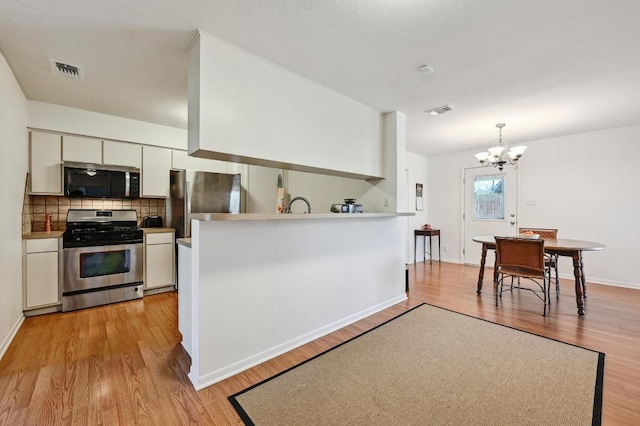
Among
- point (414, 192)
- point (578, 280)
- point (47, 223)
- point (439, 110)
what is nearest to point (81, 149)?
point (47, 223)

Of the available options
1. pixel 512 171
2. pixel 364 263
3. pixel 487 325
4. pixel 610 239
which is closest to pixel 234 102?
pixel 364 263

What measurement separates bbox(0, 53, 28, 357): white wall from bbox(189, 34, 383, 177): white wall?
166 centimetres

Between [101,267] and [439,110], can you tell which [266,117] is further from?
[101,267]

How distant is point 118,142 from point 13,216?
1.46 m

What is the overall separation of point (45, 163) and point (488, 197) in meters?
6.97

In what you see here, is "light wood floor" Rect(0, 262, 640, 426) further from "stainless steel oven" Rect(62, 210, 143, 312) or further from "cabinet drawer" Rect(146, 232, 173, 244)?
"cabinet drawer" Rect(146, 232, 173, 244)

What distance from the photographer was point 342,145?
9.98 ft

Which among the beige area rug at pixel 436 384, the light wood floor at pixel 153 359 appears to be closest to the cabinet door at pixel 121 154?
the light wood floor at pixel 153 359

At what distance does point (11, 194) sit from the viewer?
2523 millimetres

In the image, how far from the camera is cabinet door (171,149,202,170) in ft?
13.5

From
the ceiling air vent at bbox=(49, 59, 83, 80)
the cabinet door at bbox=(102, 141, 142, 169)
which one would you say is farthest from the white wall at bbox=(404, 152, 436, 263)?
the ceiling air vent at bbox=(49, 59, 83, 80)

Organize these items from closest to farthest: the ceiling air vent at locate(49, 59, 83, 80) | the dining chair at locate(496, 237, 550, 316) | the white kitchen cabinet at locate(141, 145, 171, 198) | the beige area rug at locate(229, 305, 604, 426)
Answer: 1. the beige area rug at locate(229, 305, 604, 426)
2. the ceiling air vent at locate(49, 59, 83, 80)
3. the dining chair at locate(496, 237, 550, 316)
4. the white kitchen cabinet at locate(141, 145, 171, 198)

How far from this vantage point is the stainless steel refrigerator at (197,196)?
382 cm

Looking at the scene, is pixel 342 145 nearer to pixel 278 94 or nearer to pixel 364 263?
pixel 278 94
